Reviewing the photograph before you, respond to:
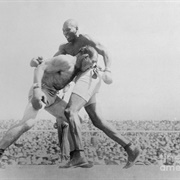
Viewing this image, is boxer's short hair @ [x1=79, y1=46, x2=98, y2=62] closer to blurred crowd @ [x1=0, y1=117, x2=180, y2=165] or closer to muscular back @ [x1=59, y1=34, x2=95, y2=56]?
muscular back @ [x1=59, y1=34, x2=95, y2=56]

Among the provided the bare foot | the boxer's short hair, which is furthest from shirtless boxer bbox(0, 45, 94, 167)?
the bare foot

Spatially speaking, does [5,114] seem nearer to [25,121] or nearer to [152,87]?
[25,121]

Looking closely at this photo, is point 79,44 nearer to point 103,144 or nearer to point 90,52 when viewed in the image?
point 90,52

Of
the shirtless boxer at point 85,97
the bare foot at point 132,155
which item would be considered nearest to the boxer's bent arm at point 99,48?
the shirtless boxer at point 85,97

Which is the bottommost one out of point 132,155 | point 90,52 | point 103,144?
point 132,155

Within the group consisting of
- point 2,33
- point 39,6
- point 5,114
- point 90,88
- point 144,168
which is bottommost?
point 144,168

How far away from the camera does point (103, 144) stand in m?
3.89

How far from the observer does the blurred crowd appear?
3.86 meters

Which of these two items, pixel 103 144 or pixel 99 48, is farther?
pixel 99 48

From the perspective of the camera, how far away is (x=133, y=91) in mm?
3926

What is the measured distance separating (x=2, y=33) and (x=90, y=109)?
123cm

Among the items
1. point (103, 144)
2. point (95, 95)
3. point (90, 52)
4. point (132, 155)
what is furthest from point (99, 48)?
point (132, 155)

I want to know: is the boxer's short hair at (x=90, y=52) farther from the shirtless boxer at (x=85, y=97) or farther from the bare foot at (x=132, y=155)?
the bare foot at (x=132, y=155)

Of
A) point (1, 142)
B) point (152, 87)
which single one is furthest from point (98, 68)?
point (1, 142)
